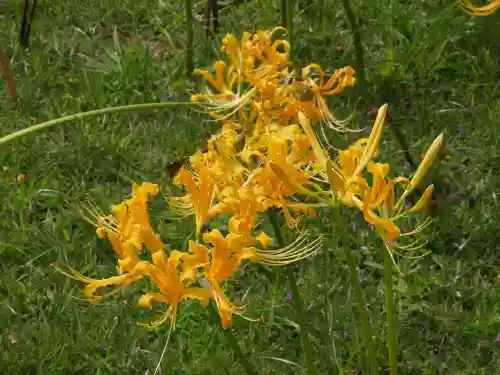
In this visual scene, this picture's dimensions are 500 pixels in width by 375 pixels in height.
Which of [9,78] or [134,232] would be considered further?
[9,78]

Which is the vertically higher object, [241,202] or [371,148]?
[371,148]

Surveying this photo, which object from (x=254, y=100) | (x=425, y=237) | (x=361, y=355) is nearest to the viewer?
(x=254, y=100)

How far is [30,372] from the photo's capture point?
2.08 metres

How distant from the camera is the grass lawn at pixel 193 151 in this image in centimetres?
213

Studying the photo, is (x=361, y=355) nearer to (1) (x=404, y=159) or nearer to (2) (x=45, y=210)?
(1) (x=404, y=159)

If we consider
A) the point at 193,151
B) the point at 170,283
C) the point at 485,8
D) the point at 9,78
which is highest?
the point at 485,8

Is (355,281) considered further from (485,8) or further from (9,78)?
(9,78)

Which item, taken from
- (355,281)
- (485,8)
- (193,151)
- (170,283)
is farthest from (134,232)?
(193,151)

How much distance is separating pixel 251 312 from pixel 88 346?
0.40 m

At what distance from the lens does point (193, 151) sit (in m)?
2.78

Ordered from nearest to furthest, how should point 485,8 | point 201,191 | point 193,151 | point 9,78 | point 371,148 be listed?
1. point 371,148
2. point 201,191
3. point 485,8
4. point 9,78
5. point 193,151

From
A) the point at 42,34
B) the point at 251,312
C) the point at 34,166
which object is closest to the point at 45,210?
the point at 34,166

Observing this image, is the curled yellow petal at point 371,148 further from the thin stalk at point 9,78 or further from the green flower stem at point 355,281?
the thin stalk at point 9,78

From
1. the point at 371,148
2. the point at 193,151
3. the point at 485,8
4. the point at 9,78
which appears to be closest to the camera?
the point at 371,148
